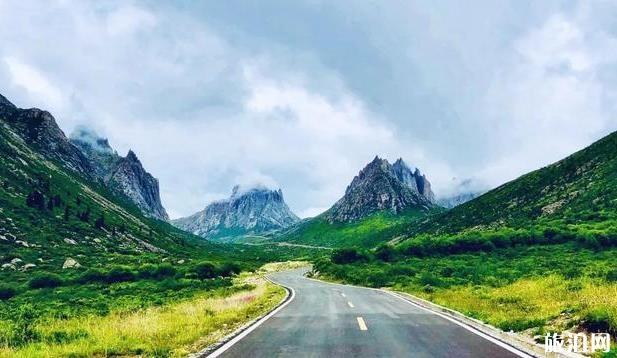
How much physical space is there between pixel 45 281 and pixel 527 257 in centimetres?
6186

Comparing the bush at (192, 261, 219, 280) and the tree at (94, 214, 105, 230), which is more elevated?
the tree at (94, 214, 105, 230)

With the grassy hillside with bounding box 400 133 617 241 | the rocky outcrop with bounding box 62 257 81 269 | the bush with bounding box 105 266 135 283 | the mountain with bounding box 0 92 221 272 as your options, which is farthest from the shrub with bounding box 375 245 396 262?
the mountain with bounding box 0 92 221 272

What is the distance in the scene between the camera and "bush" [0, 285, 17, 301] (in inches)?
1986

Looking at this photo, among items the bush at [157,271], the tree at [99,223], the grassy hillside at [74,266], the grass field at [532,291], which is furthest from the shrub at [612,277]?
the tree at [99,223]

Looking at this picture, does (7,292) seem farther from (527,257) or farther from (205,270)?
(527,257)

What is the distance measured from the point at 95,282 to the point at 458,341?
58895 millimetres

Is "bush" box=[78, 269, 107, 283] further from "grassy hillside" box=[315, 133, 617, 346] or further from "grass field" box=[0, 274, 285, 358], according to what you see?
"grass field" box=[0, 274, 285, 358]

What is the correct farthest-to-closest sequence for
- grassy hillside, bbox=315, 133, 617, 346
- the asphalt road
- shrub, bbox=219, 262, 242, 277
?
shrub, bbox=219, 262, 242, 277
grassy hillside, bbox=315, 133, 617, 346
the asphalt road

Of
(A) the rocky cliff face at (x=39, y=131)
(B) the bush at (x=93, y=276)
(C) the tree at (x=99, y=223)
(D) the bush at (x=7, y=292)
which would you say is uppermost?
(A) the rocky cliff face at (x=39, y=131)

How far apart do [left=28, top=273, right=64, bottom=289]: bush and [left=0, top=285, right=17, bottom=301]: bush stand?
11.1ft

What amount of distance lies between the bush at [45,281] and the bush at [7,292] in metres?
3.38

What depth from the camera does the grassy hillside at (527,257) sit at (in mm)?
18000

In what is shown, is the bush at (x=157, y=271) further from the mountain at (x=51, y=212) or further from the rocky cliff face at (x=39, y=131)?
the rocky cliff face at (x=39, y=131)

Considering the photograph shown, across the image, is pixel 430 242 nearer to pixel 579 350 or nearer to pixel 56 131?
pixel 579 350
